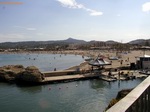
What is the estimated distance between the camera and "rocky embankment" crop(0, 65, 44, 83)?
46334mm

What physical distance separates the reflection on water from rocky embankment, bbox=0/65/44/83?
2.34 metres

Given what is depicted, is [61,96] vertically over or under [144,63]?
under

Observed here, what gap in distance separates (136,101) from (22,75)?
45883 millimetres

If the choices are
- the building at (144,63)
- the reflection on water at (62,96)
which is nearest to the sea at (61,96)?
the reflection on water at (62,96)

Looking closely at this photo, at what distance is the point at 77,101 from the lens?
3262 cm

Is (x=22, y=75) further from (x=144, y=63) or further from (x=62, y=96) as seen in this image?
(x=144, y=63)

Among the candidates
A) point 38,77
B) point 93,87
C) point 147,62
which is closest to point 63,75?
point 38,77

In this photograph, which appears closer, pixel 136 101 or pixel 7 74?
pixel 136 101

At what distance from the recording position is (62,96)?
35.9 m

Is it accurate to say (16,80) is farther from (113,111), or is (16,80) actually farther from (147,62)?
(113,111)

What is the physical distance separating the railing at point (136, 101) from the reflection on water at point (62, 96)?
24.8 meters

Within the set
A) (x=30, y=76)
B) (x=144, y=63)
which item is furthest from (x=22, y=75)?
(x=144, y=63)

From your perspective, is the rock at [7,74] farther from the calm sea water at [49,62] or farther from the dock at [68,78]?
the calm sea water at [49,62]

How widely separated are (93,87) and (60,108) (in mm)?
14424
